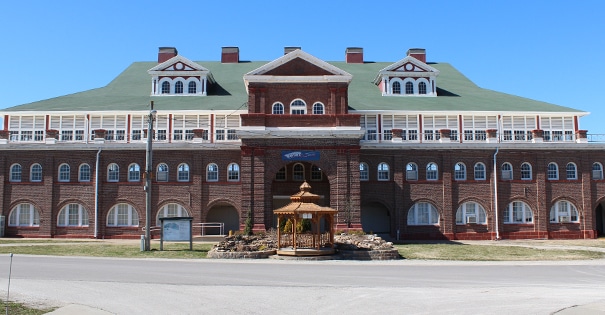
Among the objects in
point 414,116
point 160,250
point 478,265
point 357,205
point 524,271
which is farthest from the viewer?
point 414,116

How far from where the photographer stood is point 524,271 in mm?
22438

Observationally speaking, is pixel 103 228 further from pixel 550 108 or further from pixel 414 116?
pixel 550 108

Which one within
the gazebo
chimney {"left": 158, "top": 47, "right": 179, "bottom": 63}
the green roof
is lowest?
the gazebo

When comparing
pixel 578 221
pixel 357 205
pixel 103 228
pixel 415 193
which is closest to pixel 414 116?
pixel 415 193

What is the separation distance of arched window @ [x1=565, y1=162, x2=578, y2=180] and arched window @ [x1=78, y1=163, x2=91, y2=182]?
33711 mm

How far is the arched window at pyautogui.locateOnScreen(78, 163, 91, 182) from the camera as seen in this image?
4084 cm

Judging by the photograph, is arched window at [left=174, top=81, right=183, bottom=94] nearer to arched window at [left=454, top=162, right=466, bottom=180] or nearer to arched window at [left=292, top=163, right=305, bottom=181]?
arched window at [left=292, top=163, right=305, bottom=181]

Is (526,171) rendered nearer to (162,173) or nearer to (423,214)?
(423,214)

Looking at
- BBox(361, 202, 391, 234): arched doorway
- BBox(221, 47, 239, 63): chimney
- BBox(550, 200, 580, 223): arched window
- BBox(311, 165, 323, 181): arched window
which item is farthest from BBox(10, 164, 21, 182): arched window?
BBox(550, 200, 580, 223): arched window

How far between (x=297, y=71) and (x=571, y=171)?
21.1 metres

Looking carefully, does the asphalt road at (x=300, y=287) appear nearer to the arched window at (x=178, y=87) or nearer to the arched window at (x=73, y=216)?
the arched window at (x=73, y=216)

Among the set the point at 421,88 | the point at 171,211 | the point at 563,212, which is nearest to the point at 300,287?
the point at 171,211

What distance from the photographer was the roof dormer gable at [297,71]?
3697 centimetres

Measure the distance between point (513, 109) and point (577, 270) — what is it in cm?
2237
